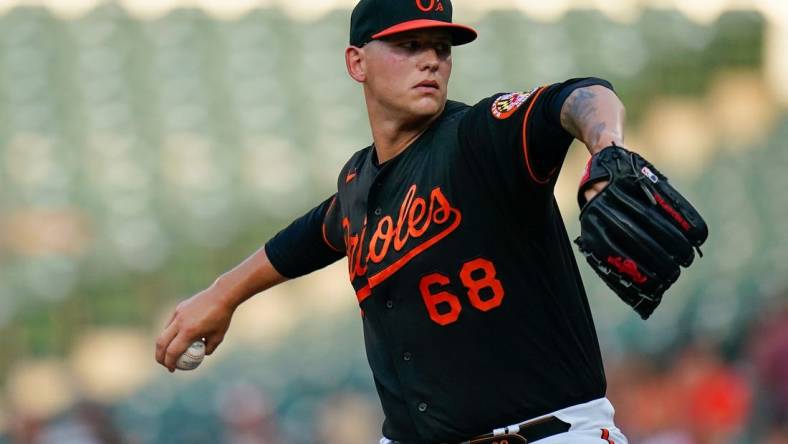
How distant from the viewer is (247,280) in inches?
164

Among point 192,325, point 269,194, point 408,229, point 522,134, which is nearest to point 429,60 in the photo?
point 408,229

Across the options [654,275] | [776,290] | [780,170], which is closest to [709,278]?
[776,290]

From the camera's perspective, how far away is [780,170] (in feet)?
30.6

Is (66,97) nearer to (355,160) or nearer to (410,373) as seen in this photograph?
(355,160)

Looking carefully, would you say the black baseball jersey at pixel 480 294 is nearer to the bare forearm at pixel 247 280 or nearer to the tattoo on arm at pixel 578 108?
the tattoo on arm at pixel 578 108

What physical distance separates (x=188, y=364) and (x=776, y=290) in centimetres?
545

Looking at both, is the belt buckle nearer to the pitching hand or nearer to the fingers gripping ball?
Answer: the fingers gripping ball

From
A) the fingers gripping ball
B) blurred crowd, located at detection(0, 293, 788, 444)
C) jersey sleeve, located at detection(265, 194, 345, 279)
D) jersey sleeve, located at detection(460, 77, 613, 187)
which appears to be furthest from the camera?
blurred crowd, located at detection(0, 293, 788, 444)

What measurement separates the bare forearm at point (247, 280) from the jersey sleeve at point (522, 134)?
1157 mm

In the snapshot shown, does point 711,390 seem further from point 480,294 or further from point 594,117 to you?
Result: point 594,117

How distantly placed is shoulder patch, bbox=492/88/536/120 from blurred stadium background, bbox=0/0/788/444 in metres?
4.43

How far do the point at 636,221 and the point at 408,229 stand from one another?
2.92 feet

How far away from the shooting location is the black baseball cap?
346 cm

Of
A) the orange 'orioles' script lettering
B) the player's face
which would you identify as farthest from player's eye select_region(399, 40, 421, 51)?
the orange 'orioles' script lettering
